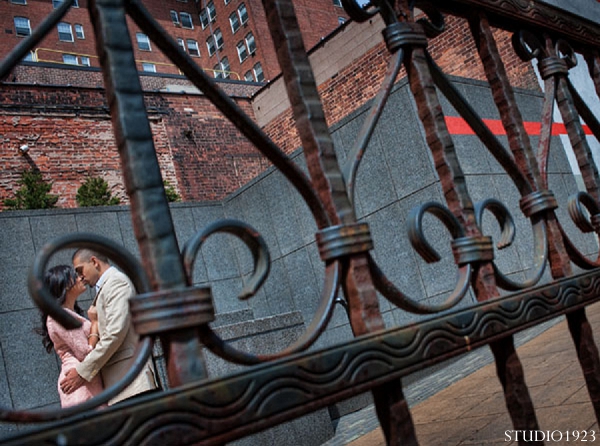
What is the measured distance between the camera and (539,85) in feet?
39.6

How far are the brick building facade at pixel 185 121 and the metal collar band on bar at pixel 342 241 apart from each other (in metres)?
13.5

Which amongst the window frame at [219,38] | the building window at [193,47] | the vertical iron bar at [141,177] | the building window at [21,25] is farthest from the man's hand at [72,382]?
the building window at [193,47]

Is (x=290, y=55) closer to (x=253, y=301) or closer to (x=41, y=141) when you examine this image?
(x=253, y=301)

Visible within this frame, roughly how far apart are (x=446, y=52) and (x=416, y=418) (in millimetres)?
12301

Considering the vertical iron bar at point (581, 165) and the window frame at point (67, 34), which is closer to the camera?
the vertical iron bar at point (581, 165)

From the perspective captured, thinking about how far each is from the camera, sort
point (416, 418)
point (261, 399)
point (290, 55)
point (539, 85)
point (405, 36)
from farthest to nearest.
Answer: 1. point (539, 85)
2. point (416, 418)
3. point (405, 36)
4. point (290, 55)
5. point (261, 399)

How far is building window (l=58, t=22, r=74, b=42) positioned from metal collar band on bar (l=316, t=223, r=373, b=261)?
42148mm

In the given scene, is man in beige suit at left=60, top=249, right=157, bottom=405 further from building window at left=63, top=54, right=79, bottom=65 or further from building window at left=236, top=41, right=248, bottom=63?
building window at left=63, top=54, right=79, bottom=65

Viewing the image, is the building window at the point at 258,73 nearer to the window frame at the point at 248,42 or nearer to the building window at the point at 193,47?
the window frame at the point at 248,42

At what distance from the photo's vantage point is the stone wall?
296 inches

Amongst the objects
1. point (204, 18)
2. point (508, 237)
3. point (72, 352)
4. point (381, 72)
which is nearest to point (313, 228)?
point (72, 352)

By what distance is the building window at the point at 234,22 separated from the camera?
38375mm

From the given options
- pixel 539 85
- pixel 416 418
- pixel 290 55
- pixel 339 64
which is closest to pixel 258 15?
pixel 339 64

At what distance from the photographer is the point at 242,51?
129 feet
